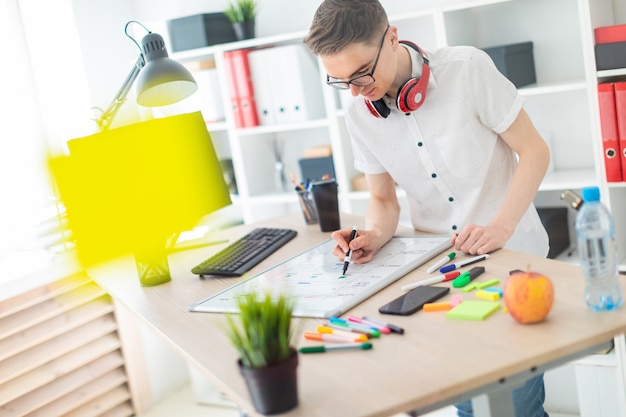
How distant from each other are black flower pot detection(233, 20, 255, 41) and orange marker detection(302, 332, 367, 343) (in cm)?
239

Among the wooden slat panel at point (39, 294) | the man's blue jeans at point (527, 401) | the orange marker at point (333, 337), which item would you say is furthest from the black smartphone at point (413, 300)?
the wooden slat panel at point (39, 294)

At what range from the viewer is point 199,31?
3.61 metres

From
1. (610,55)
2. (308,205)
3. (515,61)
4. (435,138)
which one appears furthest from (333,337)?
(515,61)

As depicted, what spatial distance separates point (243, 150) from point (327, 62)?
1920 mm

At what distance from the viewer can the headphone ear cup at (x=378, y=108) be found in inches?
79.1

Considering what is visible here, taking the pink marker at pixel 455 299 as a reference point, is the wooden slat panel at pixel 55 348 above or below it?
below

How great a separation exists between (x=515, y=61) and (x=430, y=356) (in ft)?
6.46

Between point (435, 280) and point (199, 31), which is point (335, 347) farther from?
point (199, 31)

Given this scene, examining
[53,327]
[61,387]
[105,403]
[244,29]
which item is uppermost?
[244,29]

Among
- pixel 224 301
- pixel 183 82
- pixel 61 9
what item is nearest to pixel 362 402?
pixel 224 301

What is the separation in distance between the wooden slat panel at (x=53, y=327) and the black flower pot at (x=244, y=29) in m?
1.39

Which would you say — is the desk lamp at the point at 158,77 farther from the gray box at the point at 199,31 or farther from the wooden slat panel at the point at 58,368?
the wooden slat panel at the point at 58,368

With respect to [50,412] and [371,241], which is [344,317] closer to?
[371,241]

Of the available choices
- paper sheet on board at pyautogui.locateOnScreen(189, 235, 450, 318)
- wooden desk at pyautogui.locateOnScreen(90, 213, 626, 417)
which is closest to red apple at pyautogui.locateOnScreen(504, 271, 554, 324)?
wooden desk at pyautogui.locateOnScreen(90, 213, 626, 417)
